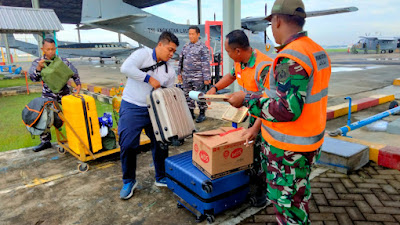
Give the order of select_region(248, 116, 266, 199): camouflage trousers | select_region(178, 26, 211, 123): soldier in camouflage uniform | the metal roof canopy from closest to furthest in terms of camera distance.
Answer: select_region(248, 116, 266, 199): camouflage trousers
select_region(178, 26, 211, 123): soldier in camouflage uniform
the metal roof canopy

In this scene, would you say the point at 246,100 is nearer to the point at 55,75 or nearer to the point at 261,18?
the point at 55,75

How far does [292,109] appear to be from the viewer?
5.06 feet

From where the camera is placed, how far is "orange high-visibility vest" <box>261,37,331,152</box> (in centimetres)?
154

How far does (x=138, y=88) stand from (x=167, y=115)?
54cm

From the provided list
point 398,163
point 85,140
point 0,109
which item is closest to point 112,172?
point 85,140

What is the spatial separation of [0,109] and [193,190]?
8.40 metres

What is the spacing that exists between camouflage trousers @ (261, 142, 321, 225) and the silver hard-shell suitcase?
1.24 meters

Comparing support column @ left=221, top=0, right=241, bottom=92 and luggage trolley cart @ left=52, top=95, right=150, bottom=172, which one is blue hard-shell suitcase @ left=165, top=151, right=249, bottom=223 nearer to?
luggage trolley cart @ left=52, top=95, right=150, bottom=172

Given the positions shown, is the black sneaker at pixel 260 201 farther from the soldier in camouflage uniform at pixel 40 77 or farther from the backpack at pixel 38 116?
the soldier in camouflage uniform at pixel 40 77

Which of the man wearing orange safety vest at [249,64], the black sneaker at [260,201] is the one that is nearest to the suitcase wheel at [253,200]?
the black sneaker at [260,201]

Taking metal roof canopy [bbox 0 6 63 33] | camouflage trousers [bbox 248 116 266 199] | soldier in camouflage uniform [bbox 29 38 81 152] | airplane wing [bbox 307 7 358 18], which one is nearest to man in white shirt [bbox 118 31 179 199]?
camouflage trousers [bbox 248 116 266 199]

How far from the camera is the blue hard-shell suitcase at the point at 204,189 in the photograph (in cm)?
252

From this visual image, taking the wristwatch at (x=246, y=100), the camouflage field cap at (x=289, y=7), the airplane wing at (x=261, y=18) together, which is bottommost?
the wristwatch at (x=246, y=100)

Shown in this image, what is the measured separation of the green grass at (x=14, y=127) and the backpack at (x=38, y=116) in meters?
1.18
